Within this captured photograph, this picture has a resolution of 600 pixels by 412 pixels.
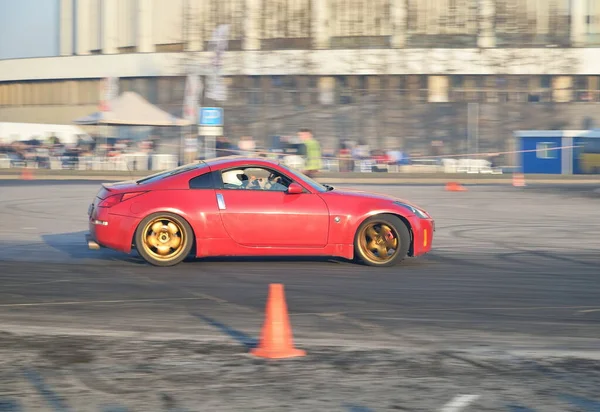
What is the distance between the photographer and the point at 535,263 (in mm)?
11422

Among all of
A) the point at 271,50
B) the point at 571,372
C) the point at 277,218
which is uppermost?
the point at 271,50

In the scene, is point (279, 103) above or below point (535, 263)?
above

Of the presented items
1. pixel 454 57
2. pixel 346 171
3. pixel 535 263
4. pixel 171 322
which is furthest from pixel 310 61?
pixel 171 322

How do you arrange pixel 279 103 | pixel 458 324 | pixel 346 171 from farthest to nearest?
pixel 279 103 → pixel 346 171 → pixel 458 324

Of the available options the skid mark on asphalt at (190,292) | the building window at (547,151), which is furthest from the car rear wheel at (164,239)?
the building window at (547,151)

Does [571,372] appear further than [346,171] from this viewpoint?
No

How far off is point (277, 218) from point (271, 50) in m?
47.3

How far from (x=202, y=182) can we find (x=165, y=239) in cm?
78

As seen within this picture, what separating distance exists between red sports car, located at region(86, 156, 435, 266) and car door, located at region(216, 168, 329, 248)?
0.01 metres

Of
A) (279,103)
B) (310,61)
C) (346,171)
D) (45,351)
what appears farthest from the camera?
(310,61)

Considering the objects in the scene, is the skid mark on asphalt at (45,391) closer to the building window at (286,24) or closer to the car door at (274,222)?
the car door at (274,222)

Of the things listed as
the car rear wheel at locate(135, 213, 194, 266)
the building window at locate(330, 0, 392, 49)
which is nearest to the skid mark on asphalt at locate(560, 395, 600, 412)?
the car rear wheel at locate(135, 213, 194, 266)

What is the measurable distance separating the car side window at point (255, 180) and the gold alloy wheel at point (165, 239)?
0.75 metres

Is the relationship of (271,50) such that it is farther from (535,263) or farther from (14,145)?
(535,263)
